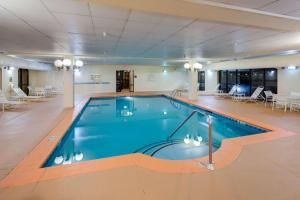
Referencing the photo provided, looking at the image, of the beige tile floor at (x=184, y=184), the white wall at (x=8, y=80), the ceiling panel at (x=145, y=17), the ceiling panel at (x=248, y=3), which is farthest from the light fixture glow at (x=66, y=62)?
the ceiling panel at (x=248, y=3)

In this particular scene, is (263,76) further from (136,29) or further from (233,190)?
(233,190)

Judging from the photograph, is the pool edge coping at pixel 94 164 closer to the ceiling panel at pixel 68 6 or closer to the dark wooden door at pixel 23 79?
the ceiling panel at pixel 68 6

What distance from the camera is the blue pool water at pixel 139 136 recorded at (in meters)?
4.02

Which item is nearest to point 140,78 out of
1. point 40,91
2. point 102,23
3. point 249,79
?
point 40,91

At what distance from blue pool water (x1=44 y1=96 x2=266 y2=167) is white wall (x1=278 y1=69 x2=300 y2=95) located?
4170mm

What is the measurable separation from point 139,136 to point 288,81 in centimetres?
770

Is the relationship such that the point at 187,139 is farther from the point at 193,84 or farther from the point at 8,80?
the point at 8,80

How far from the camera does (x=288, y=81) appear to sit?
865 cm

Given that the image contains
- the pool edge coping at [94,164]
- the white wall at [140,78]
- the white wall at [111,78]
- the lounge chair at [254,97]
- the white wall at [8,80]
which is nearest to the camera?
the pool edge coping at [94,164]

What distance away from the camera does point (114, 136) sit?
5121 mm

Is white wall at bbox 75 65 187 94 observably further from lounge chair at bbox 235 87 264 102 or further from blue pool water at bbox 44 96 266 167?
blue pool water at bbox 44 96 266 167

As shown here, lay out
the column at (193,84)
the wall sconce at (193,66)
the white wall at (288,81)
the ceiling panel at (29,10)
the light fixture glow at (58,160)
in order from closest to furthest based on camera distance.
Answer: the ceiling panel at (29,10), the light fixture glow at (58,160), the white wall at (288,81), the wall sconce at (193,66), the column at (193,84)

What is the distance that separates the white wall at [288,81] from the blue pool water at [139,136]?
417 centimetres

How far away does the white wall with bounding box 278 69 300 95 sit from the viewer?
8.26 m
